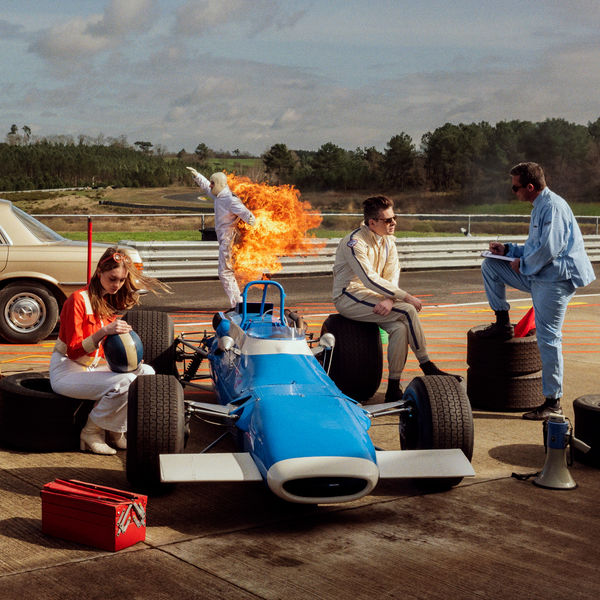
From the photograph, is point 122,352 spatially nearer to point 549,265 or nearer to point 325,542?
point 325,542

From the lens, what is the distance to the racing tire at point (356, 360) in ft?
26.5

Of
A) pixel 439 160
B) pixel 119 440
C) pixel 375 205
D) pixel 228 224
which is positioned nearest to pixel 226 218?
pixel 228 224

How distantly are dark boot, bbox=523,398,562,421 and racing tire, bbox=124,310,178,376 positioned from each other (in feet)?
10.4

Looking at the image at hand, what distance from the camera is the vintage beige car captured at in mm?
11211

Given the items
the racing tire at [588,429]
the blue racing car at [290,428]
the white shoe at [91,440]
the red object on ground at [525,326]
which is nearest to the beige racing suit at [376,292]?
the red object on ground at [525,326]

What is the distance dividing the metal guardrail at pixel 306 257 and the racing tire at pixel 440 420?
12592 millimetres

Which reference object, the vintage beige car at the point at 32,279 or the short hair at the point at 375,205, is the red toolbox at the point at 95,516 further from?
the vintage beige car at the point at 32,279

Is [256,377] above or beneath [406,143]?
beneath

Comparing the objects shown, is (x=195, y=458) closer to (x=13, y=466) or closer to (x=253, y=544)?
(x=253, y=544)

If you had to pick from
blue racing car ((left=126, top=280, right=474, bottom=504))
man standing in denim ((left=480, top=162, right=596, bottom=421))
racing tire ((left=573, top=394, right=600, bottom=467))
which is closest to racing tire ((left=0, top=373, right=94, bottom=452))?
blue racing car ((left=126, top=280, right=474, bottom=504))

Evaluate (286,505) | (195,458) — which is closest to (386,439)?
(286,505)

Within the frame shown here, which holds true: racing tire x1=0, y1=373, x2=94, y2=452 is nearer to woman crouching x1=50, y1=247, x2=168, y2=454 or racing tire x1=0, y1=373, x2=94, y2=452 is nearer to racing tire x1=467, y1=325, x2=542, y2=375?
woman crouching x1=50, y1=247, x2=168, y2=454

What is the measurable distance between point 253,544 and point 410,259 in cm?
1822

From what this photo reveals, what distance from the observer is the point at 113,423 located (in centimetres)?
636
